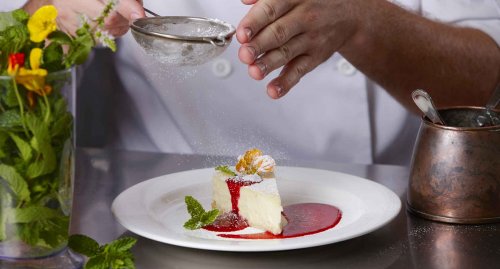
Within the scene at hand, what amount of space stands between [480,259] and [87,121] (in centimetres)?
115

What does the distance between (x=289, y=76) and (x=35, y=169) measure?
0.53m

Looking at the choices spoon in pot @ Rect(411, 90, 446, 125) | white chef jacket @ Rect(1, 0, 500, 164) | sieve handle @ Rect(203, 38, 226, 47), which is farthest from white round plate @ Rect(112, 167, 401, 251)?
white chef jacket @ Rect(1, 0, 500, 164)

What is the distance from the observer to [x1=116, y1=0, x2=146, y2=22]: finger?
1.29m

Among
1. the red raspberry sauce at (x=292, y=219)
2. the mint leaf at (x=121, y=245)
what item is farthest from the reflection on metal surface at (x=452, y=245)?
the mint leaf at (x=121, y=245)

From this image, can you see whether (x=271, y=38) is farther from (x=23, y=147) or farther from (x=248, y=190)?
(x=23, y=147)

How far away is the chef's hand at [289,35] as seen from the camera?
4.02ft

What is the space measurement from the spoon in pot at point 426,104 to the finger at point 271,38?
221mm

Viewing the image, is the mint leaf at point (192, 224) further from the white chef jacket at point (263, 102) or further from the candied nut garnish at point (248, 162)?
the white chef jacket at point (263, 102)

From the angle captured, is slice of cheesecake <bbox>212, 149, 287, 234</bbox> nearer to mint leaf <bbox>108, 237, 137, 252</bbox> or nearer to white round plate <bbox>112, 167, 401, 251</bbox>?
white round plate <bbox>112, 167, 401, 251</bbox>

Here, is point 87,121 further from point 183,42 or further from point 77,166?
point 183,42

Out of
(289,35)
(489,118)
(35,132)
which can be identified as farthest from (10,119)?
(489,118)

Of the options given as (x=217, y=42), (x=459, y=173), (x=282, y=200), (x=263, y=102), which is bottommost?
(x=263, y=102)

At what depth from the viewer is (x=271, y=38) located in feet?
4.09

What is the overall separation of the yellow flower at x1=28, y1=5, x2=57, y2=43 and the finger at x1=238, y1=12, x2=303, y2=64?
340 millimetres
